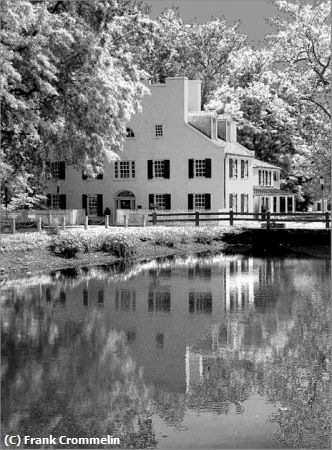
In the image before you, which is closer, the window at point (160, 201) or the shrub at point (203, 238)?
the shrub at point (203, 238)

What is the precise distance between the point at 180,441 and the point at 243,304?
12.3 m

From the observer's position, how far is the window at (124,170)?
198ft

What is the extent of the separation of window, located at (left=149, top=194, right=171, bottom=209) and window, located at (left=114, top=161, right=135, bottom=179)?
2323 mm

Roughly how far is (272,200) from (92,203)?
17478 millimetres

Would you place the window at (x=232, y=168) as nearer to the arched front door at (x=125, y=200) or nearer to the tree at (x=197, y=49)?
the arched front door at (x=125, y=200)

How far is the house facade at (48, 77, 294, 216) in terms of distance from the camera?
5828 centimetres

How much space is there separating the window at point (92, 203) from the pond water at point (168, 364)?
3406cm

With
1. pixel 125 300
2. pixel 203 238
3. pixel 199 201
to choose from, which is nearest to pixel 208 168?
pixel 199 201

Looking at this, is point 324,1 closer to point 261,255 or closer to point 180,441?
point 261,255

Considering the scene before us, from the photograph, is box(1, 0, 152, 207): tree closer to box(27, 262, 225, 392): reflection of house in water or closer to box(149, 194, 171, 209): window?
box(27, 262, 225, 392): reflection of house in water

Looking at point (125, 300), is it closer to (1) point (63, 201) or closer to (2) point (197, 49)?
(1) point (63, 201)

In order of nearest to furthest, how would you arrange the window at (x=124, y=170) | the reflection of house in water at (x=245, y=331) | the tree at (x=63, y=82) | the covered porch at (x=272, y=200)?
the reflection of house in water at (x=245, y=331) < the tree at (x=63, y=82) < the window at (x=124, y=170) < the covered porch at (x=272, y=200)

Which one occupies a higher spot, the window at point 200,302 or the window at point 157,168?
the window at point 157,168

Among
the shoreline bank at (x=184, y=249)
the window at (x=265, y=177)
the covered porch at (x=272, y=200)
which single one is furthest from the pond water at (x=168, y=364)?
the window at (x=265, y=177)
